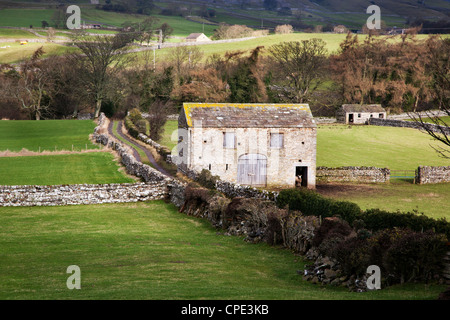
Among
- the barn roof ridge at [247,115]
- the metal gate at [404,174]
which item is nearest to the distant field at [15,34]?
the barn roof ridge at [247,115]

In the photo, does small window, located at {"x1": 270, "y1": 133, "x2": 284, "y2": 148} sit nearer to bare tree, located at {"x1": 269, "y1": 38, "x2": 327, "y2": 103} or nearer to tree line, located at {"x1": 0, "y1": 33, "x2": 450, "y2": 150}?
tree line, located at {"x1": 0, "y1": 33, "x2": 450, "y2": 150}

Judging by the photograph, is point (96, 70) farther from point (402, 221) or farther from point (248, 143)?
point (402, 221)

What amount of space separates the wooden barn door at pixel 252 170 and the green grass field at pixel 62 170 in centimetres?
846

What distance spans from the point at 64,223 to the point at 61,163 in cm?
1699

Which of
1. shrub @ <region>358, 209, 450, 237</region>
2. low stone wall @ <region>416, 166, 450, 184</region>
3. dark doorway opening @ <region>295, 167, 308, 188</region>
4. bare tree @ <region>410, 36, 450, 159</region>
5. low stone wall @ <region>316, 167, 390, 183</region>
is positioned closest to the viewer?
bare tree @ <region>410, 36, 450, 159</region>

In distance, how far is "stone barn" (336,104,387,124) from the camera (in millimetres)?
80500

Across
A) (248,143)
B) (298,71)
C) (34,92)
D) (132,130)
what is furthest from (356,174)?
(34,92)

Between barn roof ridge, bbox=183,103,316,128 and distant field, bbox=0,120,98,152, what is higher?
barn roof ridge, bbox=183,103,316,128

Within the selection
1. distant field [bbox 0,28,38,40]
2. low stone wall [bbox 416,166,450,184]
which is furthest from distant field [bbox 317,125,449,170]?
distant field [bbox 0,28,38,40]

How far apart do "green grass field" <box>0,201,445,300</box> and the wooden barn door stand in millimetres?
13647

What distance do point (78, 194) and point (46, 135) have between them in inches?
1228

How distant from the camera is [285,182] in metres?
40.5

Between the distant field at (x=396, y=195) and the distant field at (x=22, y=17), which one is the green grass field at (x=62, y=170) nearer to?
the distant field at (x=396, y=195)

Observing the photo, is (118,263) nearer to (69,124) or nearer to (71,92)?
(69,124)
